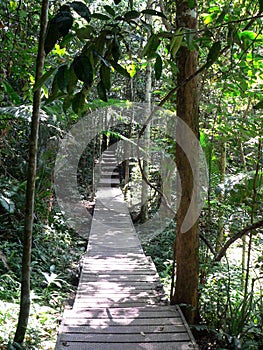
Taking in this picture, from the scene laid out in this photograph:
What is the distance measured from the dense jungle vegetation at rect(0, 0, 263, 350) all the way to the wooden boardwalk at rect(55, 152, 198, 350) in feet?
0.76

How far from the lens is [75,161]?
9.78 metres

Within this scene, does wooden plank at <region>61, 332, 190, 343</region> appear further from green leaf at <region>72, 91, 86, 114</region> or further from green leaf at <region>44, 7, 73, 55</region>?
green leaf at <region>44, 7, 73, 55</region>

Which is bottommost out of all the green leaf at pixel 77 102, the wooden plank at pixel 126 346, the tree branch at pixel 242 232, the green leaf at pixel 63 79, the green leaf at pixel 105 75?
the wooden plank at pixel 126 346

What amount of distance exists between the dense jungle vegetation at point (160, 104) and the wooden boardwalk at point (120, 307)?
23cm

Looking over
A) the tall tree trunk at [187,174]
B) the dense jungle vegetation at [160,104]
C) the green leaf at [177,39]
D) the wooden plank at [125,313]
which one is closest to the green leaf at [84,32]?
the dense jungle vegetation at [160,104]

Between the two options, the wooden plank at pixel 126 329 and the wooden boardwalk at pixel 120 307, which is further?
the wooden plank at pixel 126 329

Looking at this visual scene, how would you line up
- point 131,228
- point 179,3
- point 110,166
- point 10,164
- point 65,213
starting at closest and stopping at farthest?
point 179,3 < point 10,164 < point 131,228 < point 65,213 < point 110,166

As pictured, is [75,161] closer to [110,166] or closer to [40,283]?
[40,283]

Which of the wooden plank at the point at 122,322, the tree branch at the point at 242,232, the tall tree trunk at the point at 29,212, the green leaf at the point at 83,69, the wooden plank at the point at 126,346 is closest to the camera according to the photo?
the green leaf at the point at 83,69

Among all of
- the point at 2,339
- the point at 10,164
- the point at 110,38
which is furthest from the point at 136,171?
the point at 110,38

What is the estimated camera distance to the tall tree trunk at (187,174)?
112 inches

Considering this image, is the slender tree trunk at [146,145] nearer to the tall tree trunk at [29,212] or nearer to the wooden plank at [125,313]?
the wooden plank at [125,313]

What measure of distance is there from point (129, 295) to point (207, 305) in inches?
33.8

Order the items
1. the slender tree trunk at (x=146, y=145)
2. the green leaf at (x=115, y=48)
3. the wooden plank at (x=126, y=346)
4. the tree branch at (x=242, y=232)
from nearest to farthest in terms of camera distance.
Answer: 1. the green leaf at (x=115, y=48)
2. the wooden plank at (x=126, y=346)
3. the tree branch at (x=242, y=232)
4. the slender tree trunk at (x=146, y=145)
